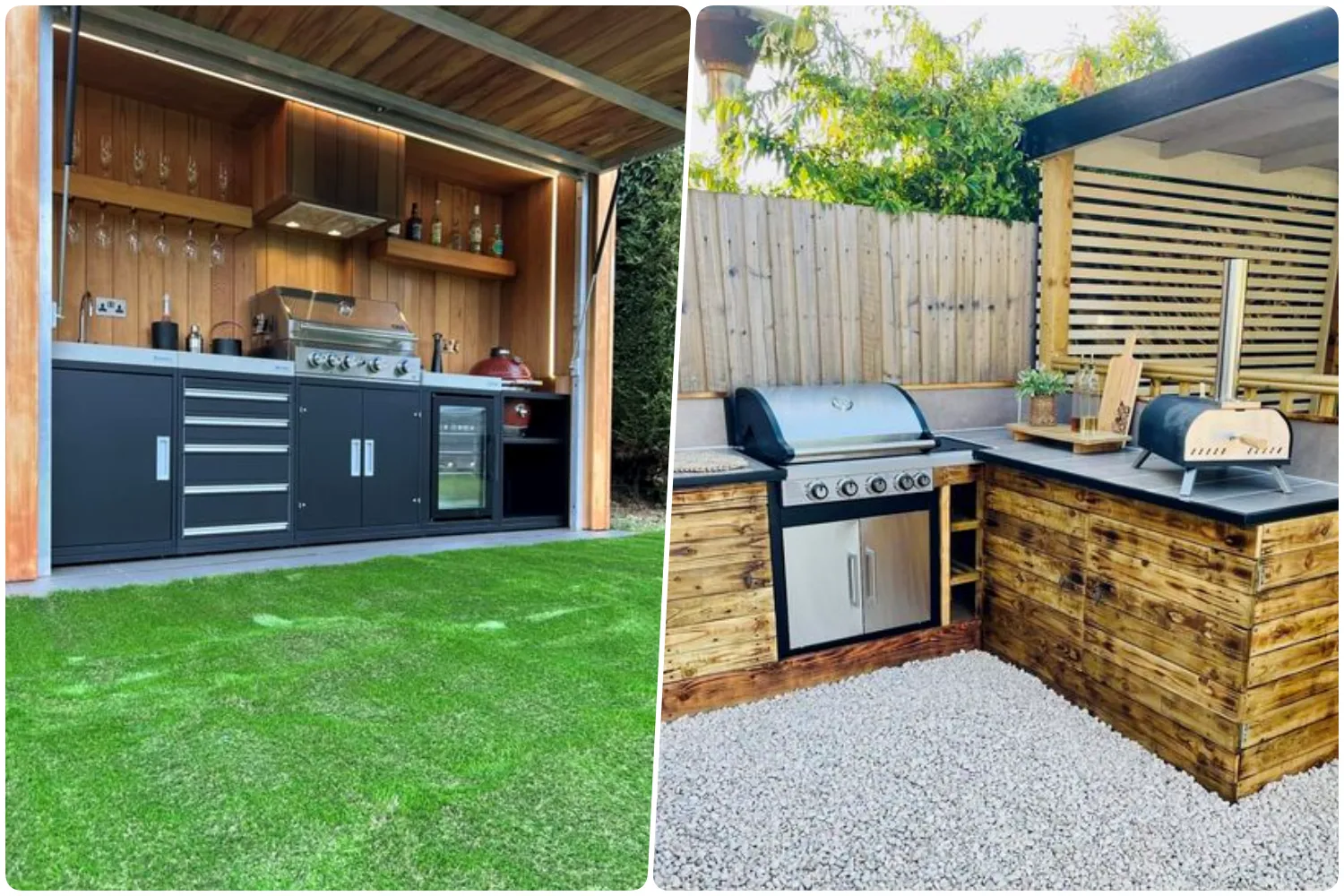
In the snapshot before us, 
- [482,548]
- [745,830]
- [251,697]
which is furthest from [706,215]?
[482,548]

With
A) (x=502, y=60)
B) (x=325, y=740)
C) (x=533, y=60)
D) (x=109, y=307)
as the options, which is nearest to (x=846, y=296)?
(x=325, y=740)

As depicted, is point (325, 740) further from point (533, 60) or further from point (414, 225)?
point (414, 225)

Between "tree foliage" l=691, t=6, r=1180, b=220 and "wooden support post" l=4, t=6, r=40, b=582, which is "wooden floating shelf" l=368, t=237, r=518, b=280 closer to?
"wooden support post" l=4, t=6, r=40, b=582

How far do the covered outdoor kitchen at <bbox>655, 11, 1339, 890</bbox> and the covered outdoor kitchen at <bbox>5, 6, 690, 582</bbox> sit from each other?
7.23 feet

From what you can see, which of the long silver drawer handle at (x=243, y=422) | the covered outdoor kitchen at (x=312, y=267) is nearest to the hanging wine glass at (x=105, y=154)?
the covered outdoor kitchen at (x=312, y=267)

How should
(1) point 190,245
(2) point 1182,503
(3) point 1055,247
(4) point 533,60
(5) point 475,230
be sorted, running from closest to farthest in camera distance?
(2) point 1182,503, (3) point 1055,247, (4) point 533,60, (1) point 190,245, (5) point 475,230

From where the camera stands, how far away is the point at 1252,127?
2088 millimetres

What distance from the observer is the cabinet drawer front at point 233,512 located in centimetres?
436

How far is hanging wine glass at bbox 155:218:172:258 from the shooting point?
4.77 metres

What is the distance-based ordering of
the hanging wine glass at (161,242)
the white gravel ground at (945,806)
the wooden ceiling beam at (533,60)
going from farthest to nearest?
1. the hanging wine glass at (161,242)
2. the wooden ceiling beam at (533,60)
3. the white gravel ground at (945,806)

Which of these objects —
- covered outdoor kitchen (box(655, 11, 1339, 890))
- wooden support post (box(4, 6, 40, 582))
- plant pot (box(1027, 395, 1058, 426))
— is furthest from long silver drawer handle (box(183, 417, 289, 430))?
plant pot (box(1027, 395, 1058, 426))

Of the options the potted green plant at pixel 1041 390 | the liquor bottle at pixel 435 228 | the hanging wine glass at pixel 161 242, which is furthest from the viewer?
the liquor bottle at pixel 435 228

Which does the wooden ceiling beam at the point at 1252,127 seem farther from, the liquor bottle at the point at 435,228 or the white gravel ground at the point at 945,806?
the liquor bottle at the point at 435,228

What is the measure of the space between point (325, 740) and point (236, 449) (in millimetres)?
2879
